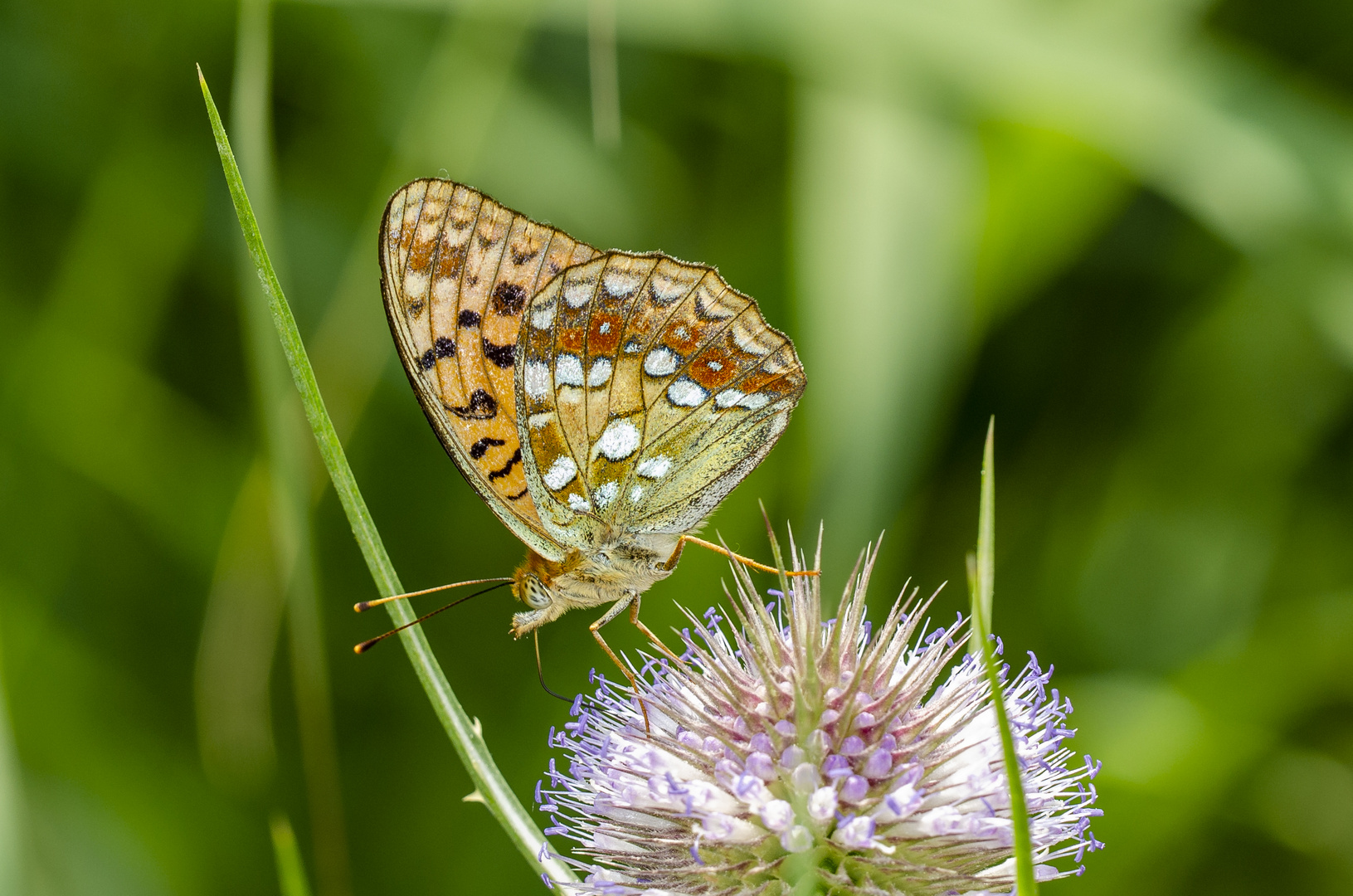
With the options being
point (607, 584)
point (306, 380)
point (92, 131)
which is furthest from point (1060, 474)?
point (92, 131)

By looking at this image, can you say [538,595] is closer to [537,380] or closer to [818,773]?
[537,380]

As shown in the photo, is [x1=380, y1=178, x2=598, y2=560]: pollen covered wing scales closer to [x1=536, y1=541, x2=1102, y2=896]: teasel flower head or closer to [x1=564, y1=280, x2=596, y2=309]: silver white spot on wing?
[x1=564, y1=280, x2=596, y2=309]: silver white spot on wing

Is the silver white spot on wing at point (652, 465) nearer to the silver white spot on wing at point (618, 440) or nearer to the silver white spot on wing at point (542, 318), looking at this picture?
the silver white spot on wing at point (618, 440)

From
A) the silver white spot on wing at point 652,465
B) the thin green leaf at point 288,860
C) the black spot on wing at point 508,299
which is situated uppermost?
the black spot on wing at point 508,299

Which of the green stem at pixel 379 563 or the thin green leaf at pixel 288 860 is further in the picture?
the thin green leaf at pixel 288 860

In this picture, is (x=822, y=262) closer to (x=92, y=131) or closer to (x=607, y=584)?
(x=607, y=584)

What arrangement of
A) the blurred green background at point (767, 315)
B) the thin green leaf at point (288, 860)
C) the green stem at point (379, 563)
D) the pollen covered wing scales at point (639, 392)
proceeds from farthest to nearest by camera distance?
the blurred green background at point (767, 315) < the pollen covered wing scales at point (639, 392) < the thin green leaf at point (288, 860) < the green stem at point (379, 563)

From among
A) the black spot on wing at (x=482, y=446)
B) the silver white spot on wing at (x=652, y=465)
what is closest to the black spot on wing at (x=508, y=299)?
the black spot on wing at (x=482, y=446)

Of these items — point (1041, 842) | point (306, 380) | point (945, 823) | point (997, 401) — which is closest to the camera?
point (306, 380)
